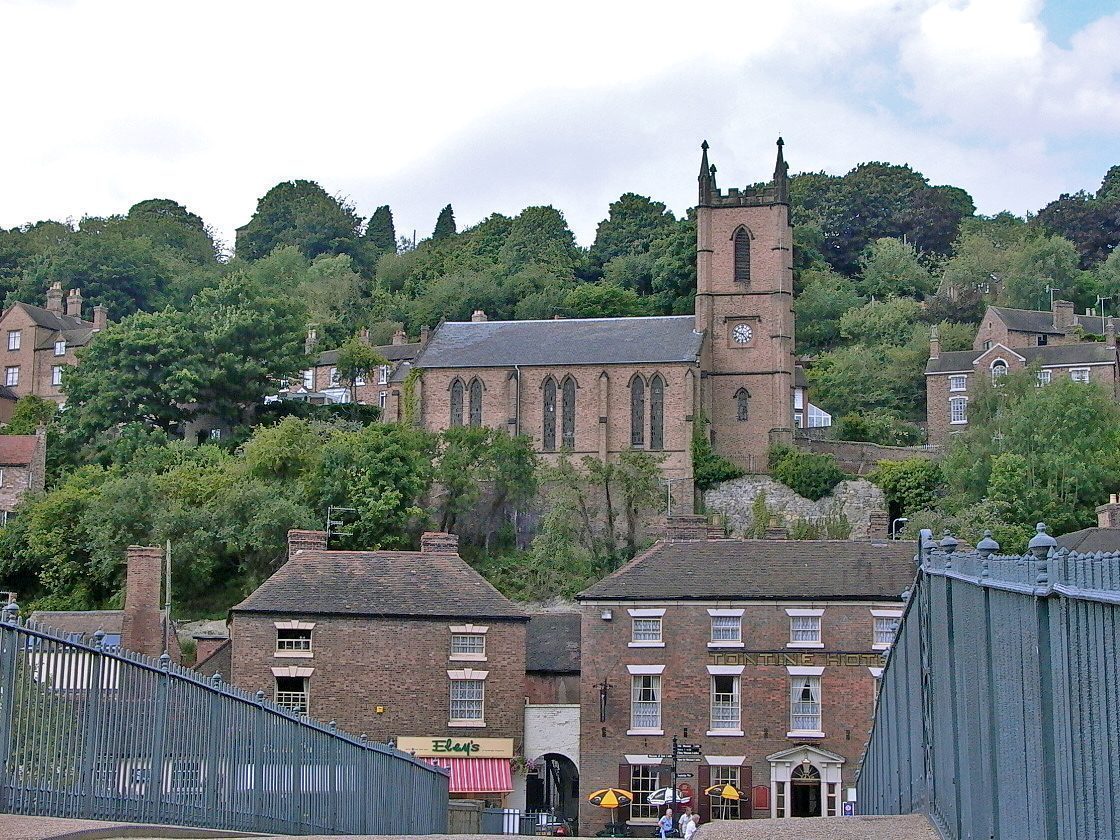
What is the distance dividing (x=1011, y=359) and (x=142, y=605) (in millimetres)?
60904

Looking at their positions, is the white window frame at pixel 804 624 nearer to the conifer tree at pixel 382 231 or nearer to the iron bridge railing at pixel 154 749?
the iron bridge railing at pixel 154 749

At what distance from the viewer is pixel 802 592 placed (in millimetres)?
40750

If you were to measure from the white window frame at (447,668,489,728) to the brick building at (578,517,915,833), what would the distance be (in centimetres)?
245

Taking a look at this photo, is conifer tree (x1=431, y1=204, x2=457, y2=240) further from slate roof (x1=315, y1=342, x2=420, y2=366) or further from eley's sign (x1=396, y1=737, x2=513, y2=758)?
eley's sign (x1=396, y1=737, x2=513, y2=758)

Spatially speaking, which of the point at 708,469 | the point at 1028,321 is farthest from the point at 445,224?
the point at 708,469

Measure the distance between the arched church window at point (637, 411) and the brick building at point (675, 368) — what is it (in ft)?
0.15

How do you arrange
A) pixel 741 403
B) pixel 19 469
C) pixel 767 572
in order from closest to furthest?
pixel 767 572, pixel 19 469, pixel 741 403

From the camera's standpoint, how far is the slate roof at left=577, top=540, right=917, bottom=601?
4069 cm

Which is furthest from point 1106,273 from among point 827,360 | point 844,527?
point 844,527

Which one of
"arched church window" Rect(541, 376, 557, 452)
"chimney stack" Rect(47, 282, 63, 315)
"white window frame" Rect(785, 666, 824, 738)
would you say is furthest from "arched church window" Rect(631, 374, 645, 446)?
"chimney stack" Rect(47, 282, 63, 315)

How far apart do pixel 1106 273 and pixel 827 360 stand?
2474 cm

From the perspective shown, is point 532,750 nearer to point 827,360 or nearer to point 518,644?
point 518,644

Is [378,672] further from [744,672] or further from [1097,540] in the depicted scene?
[1097,540]

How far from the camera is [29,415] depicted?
90250 mm
